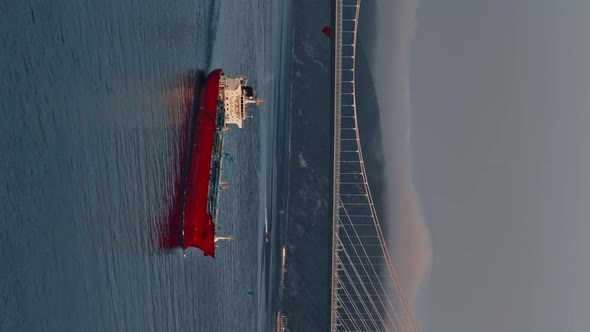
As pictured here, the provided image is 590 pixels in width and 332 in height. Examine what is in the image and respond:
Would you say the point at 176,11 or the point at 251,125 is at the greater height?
the point at 176,11

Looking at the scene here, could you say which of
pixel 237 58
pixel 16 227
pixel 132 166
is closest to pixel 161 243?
pixel 132 166

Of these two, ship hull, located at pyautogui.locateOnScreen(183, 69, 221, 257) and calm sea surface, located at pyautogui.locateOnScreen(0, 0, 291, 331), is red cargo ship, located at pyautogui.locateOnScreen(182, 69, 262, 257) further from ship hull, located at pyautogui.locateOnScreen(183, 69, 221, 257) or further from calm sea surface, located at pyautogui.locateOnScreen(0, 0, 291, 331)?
calm sea surface, located at pyautogui.locateOnScreen(0, 0, 291, 331)

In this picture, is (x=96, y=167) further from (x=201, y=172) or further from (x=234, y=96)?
(x=234, y=96)

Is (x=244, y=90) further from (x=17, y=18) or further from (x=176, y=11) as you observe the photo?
(x=17, y=18)

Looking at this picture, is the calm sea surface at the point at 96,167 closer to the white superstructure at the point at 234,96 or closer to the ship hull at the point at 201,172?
the ship hull at the point at 201,172

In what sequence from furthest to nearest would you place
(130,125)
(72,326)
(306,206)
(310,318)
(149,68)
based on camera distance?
(306,206), (310,318), (149,68), (130,125), (72,326)

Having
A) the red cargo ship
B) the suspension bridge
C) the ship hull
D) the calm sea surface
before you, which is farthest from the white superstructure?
the suspension bridge

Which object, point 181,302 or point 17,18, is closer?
point 17,18

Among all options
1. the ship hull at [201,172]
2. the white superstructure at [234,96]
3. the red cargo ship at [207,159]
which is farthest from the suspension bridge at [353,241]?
the ship hull at [201,172]
